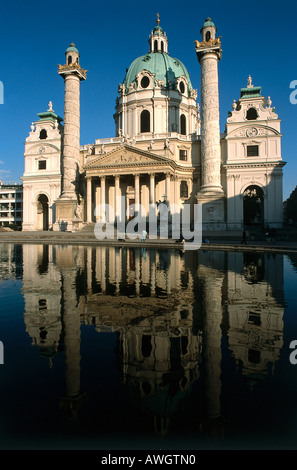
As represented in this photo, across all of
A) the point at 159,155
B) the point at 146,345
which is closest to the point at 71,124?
the point at 159,155

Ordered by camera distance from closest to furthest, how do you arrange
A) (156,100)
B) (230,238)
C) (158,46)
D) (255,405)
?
(255,405) < (230,238) < (156,100) < (158,46)

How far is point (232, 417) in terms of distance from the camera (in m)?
3.04

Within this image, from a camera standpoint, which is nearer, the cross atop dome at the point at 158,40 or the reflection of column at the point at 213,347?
the reflection of column at the point at 213,347

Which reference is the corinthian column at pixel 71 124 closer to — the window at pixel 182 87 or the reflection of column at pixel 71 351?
the window at pixel 182 87

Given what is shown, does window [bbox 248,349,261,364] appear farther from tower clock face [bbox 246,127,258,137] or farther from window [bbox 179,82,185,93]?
window [bbox 179,82,185,93]

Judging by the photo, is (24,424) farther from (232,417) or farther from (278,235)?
(278,235)

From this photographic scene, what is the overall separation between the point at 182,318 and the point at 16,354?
319 cm

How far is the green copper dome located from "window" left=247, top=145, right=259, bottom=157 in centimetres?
1913

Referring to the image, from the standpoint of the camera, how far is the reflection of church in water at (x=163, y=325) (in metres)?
3.61

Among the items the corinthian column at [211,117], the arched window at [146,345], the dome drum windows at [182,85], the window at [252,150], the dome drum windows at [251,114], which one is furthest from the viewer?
the dome drum windows at [182,85]

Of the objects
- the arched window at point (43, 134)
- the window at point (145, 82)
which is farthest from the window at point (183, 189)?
the arched window at point (43, 134)

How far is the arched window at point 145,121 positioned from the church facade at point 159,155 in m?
Answer: 0.17

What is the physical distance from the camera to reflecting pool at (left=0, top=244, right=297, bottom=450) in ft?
9.27
